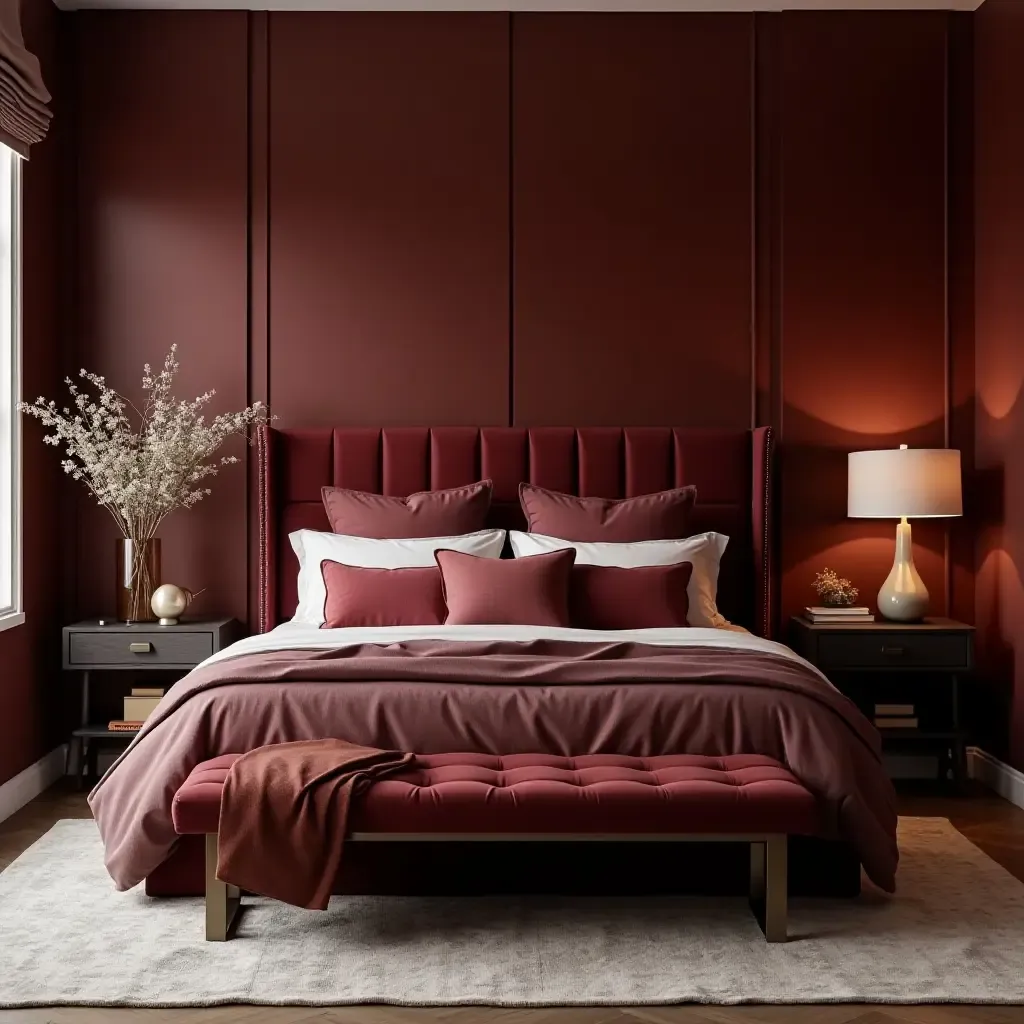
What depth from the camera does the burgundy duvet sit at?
10.8 ft

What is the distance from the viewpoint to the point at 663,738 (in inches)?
133

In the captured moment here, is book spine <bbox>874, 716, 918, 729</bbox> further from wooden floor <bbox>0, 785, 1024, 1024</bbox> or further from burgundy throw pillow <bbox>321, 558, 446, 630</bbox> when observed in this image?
wooden floor <bbox>0, 785, 1024, 1024</bbox>

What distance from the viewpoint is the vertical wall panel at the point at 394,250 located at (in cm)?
527

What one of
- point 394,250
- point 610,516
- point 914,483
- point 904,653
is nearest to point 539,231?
point 394,250

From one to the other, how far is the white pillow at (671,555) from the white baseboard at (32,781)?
2.21m

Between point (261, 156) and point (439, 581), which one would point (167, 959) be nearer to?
point (439, 581)

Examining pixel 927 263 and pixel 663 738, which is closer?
pixel 663 738

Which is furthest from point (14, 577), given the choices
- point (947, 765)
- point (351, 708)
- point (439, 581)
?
point (947, 765)

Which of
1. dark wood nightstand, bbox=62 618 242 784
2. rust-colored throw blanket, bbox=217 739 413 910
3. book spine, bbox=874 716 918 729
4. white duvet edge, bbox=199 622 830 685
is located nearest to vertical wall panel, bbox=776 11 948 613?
book spine, bbox=874 716 918 729

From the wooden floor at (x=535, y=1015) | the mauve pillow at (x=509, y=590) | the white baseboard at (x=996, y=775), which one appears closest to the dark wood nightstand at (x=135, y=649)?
the mauve pillow at (x=509, y=590)

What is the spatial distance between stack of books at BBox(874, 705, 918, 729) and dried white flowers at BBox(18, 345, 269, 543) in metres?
3.03

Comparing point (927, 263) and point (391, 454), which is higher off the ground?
point (927, 263)

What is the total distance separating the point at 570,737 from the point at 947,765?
2.38 metres

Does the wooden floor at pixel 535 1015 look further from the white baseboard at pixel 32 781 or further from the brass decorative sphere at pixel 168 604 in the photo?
the brass decorative sphere at pixel 168 604
